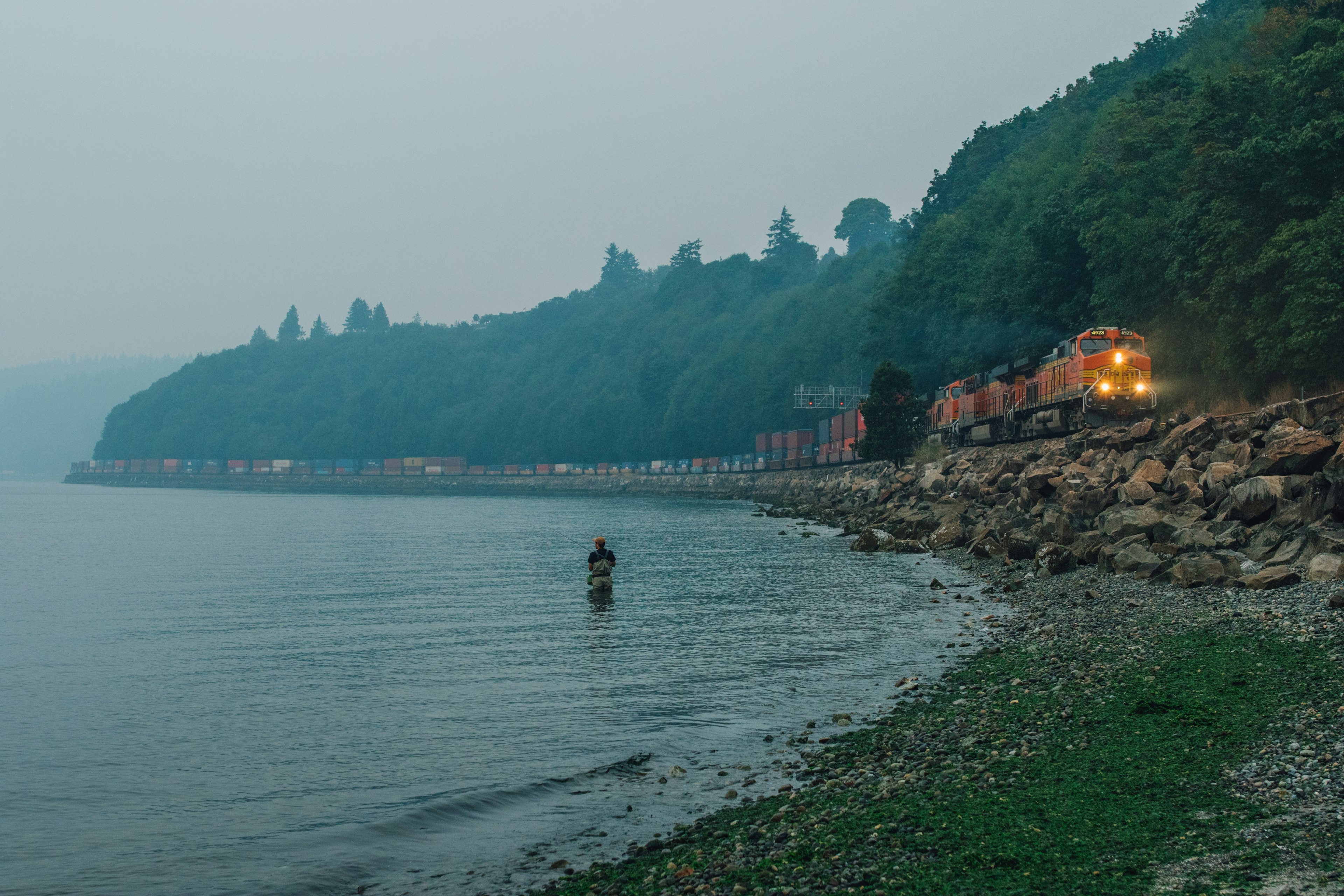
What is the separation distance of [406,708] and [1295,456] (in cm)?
2276

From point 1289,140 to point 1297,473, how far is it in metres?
24.7

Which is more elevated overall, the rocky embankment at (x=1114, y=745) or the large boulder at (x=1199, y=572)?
the large boulder at (x=1199, y=572)

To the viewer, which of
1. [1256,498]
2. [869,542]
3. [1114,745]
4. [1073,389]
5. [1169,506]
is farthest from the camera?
[1073,389]

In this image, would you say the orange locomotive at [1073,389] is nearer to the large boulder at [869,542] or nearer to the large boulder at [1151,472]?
the large boulder at [869,542]

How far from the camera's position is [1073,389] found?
48.5m

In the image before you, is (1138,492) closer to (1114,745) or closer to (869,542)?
(869,542)

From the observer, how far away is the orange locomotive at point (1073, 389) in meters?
46.3

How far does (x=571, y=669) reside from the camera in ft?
63.5

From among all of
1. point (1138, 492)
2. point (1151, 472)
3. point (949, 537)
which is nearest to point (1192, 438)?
point (1151, 472)

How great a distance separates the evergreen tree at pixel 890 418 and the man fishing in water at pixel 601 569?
5211 cm

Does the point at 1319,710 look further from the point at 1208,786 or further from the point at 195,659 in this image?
the point at 195,659

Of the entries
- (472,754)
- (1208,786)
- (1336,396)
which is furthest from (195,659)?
(1336,396)

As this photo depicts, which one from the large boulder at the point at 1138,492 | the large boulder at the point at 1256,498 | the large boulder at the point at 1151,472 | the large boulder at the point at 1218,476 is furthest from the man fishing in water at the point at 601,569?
the large boulder at the point at 1218,476

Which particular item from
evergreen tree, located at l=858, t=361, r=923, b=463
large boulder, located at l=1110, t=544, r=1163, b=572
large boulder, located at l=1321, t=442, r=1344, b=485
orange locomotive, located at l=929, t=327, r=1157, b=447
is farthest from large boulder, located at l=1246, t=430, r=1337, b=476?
evergreen tree, located at l=858, t=361, r=923, b=463
